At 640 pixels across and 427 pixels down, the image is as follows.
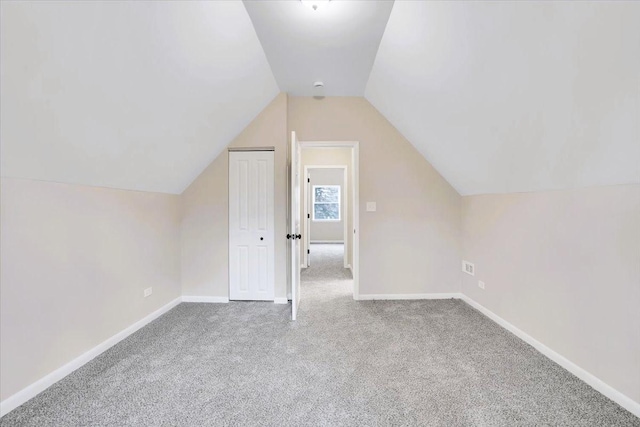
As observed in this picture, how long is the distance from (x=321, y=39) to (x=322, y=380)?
107 inches

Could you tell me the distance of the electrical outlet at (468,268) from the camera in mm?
3582

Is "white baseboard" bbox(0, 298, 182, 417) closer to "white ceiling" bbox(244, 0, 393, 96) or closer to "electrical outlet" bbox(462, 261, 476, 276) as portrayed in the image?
"white ceiling" bbox(244, 0, 393, 96)

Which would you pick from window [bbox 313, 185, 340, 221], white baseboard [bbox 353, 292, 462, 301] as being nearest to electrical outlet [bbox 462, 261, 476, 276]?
white baseboard [bbox 353, 292, 462, 301]

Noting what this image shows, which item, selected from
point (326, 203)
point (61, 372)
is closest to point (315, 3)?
point (61, 372)

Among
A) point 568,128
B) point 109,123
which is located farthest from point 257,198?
point 568,128

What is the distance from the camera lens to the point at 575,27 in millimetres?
1371

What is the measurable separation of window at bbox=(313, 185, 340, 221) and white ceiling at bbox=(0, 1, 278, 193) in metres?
7.06

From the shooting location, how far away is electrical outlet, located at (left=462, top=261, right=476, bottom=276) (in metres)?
3.58

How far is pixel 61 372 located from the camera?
2.10 m

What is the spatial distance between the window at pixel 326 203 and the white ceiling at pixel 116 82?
23.2 feet

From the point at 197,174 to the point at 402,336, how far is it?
2971mm

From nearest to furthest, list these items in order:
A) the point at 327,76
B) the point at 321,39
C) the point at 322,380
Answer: the point at 322,380, the point at 321,39, the point at 327,76

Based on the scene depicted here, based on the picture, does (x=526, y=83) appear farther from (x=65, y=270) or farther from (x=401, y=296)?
(x=65, y=270)

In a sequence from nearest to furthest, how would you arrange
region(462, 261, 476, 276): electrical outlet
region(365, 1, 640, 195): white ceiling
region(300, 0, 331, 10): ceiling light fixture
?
1. region(365, 1, 640, 195): white ceiling
2. region(300, 0, 331, 10): ceiling light fixture
3. region(462, 261, 476, 276): electrical outlet
